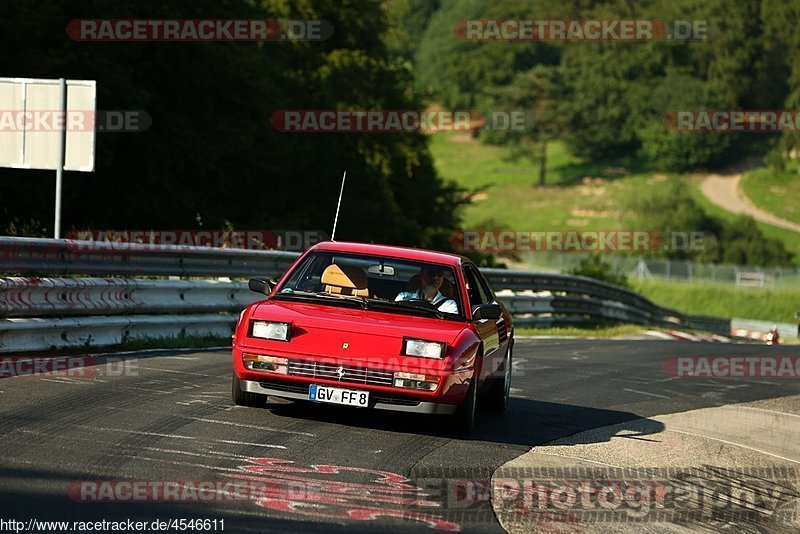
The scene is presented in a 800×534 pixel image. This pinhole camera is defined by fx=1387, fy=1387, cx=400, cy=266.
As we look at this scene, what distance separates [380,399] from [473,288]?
7.18 ft

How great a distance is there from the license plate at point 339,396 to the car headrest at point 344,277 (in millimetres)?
1371

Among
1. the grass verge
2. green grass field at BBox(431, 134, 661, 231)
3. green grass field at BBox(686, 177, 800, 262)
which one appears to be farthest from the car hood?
green grass field at BBox(431, 134, 661, 231)

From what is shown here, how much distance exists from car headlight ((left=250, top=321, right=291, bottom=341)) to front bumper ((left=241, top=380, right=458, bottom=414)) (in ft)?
1.06

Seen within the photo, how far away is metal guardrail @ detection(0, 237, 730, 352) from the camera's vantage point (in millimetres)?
12867

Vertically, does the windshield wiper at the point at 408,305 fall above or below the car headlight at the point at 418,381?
above

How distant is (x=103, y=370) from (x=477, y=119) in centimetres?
15027

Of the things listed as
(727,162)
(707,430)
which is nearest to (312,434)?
(707,430)

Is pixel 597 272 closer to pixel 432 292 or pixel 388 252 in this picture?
pixel 388 252

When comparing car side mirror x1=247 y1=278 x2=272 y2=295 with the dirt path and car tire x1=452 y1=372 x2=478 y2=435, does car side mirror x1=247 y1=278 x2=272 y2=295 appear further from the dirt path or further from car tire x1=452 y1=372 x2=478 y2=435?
the dirt path

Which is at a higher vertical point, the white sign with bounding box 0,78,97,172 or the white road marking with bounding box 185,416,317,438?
the white sign with bounding box 0,78,97,172

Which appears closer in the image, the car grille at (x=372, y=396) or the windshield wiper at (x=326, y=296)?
the car grille at (x=372, y=396)

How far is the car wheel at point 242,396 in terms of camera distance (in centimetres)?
1023

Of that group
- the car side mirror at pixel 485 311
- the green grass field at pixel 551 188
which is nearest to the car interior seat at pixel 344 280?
the car side mirror at pixel 485 311

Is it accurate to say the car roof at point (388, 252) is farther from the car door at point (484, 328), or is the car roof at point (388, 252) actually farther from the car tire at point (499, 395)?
the car tire at point (499, 395)
